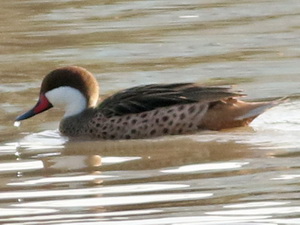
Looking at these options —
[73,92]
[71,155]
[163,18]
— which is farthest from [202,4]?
[71,155]

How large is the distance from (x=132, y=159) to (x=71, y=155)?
661 mm

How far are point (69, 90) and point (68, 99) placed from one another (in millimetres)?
78

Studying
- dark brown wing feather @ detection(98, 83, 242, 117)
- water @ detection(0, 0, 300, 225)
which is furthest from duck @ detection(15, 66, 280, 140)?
water @ detection(0, 0, 300, 225)

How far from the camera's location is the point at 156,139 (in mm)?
10758

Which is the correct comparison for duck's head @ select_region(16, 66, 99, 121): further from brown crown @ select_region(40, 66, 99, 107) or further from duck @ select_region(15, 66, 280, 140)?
duck @ select_region(15, 66, 280, 140)

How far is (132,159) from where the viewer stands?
9750mm

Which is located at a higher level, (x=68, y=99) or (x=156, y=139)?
(x=68, y=99)

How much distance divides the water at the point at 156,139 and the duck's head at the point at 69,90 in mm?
231

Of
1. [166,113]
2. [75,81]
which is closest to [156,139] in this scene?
[166,113]

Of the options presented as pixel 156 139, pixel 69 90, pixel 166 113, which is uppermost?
pixel 69 90

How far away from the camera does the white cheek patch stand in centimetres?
1138

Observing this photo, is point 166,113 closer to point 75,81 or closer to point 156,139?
point 156,139

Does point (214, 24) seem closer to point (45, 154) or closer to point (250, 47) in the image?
point (250, 47)

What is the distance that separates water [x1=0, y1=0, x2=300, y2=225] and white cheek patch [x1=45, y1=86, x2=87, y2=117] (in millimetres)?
230
